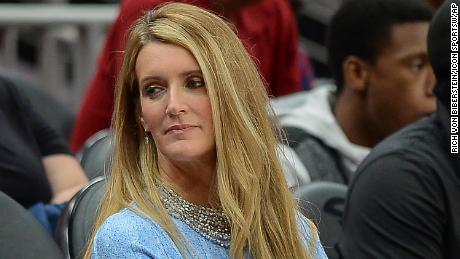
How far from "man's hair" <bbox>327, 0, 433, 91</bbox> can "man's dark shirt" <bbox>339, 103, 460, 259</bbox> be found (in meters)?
0.92

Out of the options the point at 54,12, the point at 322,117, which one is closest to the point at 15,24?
the point at 54,12

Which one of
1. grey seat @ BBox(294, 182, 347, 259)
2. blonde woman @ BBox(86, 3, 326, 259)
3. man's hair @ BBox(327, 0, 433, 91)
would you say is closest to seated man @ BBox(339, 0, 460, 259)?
grey seat @ BBox(294, 182, 347, 259)

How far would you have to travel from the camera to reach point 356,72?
4.44 m

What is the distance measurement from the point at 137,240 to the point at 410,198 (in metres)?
1.07

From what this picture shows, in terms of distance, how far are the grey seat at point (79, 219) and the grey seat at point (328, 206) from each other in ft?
2.20

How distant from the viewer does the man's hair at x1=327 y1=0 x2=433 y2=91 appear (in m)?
4.30

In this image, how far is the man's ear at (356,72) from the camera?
14.5ft

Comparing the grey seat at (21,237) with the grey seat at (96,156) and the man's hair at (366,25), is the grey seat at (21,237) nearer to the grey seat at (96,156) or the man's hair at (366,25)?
the grey seat at (96,156)

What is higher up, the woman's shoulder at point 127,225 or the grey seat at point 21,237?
the woman's shoulder at point 127,225

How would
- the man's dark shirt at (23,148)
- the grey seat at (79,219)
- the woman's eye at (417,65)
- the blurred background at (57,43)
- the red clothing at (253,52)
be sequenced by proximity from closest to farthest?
the grey seat at (79,219)
the man's dark shirt at (23,148)
the red clothing at (253,52)
the woman's eye at (417,65)
the blurred background at (57,43)

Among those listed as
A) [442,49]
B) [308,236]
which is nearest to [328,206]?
[442,49]

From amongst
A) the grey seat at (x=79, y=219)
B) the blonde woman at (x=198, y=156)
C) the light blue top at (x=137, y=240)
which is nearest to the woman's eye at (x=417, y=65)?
the grey seat at (x=79, y=219)

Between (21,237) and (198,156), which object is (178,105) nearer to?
(198,156)

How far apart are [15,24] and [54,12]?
0.72ft
